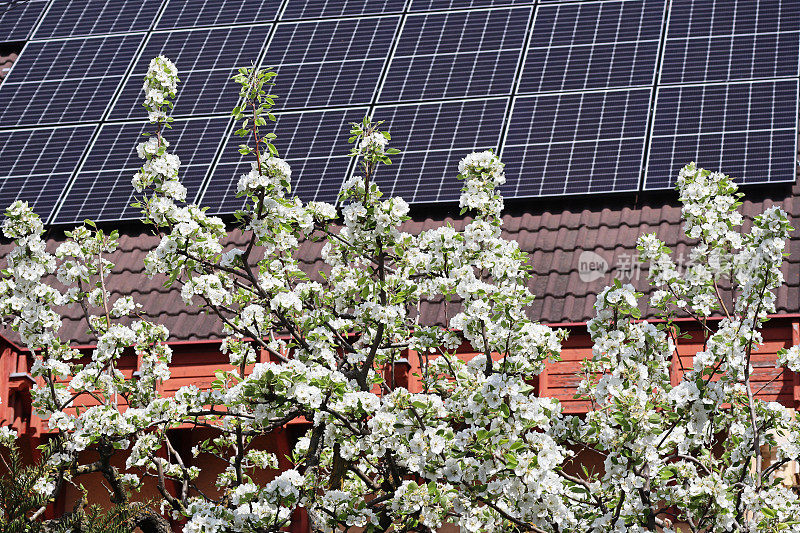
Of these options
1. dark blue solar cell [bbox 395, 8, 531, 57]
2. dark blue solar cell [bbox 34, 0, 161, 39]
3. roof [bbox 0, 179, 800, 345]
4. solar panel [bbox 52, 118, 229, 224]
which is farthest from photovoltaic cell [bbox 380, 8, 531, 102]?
dark blue solar cell [bbox 34, 0, 161, 39]

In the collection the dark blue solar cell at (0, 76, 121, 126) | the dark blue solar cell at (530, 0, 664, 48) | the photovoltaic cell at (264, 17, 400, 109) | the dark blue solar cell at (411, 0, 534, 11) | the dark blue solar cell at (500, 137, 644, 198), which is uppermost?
the dark blue solar cell at (411, 0, 534, 11)

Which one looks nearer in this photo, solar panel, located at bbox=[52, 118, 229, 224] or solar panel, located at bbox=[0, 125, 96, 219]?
solar panel, located at bbox=[52, 118, 229, 224]

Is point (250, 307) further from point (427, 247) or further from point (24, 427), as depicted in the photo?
point (24, 427)

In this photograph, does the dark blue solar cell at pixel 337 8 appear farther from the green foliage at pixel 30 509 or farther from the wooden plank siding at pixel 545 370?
the green foliage at pixel 30 509

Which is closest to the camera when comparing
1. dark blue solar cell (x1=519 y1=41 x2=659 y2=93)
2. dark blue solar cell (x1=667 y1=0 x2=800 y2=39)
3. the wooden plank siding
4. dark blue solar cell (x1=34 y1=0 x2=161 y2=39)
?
the wooden plank siding

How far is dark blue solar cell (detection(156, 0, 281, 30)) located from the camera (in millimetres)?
17547

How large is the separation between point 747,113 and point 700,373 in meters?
6.92

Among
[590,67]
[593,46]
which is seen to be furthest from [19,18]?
[590,67]

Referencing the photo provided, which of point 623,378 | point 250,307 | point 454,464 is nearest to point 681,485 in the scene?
point 623,378

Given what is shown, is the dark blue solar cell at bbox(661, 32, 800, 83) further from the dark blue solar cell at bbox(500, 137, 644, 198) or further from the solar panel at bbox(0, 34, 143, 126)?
the solar panel at bbox(0, 34, 143, 126)

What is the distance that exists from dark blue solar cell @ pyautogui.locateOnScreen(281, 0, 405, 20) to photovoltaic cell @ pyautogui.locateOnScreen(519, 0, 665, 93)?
Answer: 6.84 ft

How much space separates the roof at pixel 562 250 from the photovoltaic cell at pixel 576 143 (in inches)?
13.9

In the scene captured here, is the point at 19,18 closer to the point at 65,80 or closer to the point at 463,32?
the point at 65,80

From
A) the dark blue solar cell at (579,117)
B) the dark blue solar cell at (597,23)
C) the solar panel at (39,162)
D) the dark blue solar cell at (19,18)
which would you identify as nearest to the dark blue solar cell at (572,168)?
the dark blue solar cell at (579,117)
